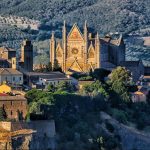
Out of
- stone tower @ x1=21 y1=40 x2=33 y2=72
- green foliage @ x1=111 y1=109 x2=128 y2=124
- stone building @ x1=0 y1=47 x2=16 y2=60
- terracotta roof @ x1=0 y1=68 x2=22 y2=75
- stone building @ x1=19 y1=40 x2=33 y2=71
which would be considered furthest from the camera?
stone building @ x1=0 y1=47 x2=16 y2=60

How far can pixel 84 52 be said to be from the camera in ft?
389

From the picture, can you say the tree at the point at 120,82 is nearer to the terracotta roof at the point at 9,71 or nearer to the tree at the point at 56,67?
the tree at the point at 56,67

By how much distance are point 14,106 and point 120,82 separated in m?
18.8

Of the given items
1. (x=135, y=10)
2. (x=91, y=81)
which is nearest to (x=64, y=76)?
(x=91, y=81)

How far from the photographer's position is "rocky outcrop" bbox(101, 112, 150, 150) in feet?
339

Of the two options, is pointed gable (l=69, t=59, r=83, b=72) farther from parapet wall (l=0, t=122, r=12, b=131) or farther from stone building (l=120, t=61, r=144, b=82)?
parapet wall (l=0, t=122, r=12, b=131)

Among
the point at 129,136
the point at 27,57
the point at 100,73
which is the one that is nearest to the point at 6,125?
the point at 129,136

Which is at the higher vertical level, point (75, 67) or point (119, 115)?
point (75, 67)

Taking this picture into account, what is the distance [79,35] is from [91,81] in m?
11.3

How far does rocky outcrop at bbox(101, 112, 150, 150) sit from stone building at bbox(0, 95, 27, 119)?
37.5 ft

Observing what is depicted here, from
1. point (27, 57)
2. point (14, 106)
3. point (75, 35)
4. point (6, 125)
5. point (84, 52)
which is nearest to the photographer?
point (6, 125)

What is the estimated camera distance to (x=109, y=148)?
9825 centimetres

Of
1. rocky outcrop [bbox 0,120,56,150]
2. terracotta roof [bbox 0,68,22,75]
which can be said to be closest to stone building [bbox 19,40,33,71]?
terracotta roof [bbox 0,68,22,75]

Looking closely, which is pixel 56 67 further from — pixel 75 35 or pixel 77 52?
pixel 75 35
